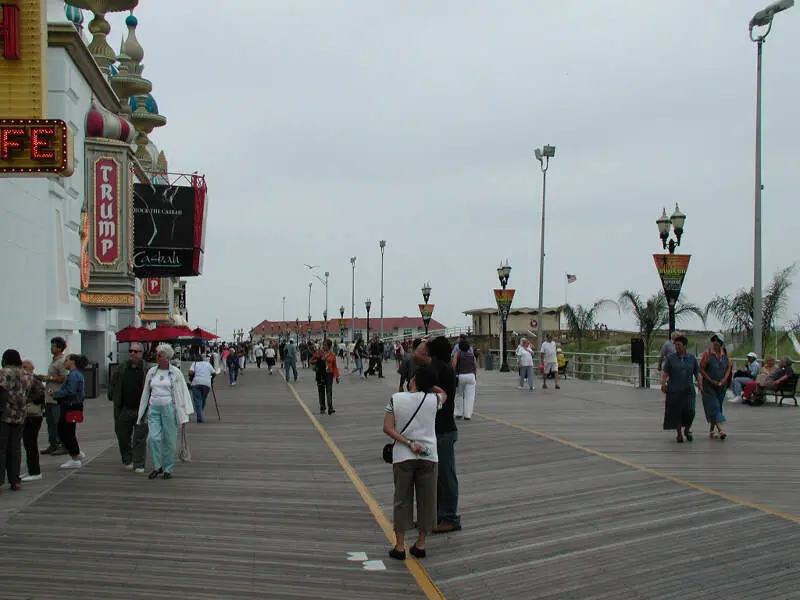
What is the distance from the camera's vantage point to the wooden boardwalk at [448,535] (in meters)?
7.08

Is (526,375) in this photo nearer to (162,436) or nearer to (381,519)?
(162,436)

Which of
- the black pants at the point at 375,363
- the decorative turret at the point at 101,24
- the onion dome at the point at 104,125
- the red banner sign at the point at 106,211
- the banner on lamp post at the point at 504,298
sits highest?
the decorative turret at the point at 101,24

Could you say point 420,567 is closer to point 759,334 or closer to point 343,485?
point 343,485

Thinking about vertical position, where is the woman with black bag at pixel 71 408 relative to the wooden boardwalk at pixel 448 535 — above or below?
above

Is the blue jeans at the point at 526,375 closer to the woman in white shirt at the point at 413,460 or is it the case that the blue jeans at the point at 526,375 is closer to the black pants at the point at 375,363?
the black pants at the point at 375,363

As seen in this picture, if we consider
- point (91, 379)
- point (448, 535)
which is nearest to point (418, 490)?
point (448, 535)

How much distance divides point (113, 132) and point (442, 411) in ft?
87.1

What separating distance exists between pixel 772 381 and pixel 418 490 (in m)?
16.9

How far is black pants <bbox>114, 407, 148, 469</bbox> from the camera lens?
12758 mm

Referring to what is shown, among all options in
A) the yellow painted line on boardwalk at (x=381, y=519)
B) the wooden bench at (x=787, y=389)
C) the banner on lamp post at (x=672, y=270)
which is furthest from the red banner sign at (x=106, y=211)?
the wooden bench at (x=787, y=389)

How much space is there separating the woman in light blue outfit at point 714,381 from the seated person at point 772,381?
7299 mm

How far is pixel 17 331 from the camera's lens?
79.9ft

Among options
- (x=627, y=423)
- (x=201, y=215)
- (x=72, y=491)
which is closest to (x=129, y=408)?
(x=72, y=491)

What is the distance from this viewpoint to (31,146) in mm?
12523
